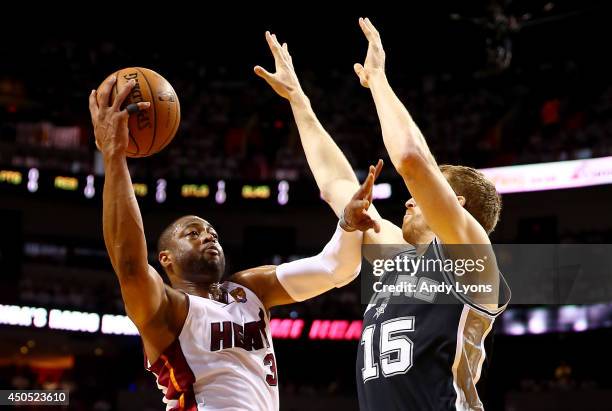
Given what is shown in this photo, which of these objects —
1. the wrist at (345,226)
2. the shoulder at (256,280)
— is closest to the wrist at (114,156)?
the wrist at (345,226)

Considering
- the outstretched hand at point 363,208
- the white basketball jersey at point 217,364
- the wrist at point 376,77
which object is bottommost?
the white basketball jersey at point 217,364

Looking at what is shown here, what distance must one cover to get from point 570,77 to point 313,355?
8.90 m

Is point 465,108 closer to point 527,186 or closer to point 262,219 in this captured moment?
point 527,186

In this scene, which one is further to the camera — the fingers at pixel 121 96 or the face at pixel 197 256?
the face at pixel 197 256

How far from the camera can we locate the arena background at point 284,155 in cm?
1717

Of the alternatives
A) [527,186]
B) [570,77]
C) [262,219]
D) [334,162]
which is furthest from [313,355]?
[334,162]

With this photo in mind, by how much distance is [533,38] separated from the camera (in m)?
21.5

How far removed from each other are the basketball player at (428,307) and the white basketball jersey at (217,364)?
625 mm

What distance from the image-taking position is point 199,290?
4.08 metres

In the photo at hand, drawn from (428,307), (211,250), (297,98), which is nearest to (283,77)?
(297,98)

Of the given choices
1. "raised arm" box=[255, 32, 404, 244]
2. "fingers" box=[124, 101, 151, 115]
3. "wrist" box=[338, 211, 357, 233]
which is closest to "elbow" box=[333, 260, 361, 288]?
"raised arm" box=[255, 32, 404, 244]

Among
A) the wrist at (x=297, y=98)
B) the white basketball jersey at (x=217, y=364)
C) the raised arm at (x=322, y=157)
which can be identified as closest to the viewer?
the white basketball jersey at (x=217, y=364)

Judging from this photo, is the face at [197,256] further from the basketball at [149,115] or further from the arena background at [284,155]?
the arena background at [284,155]

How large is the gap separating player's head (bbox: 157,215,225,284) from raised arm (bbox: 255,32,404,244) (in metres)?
0.61
